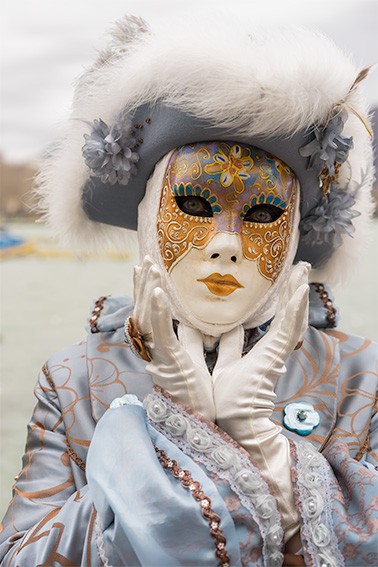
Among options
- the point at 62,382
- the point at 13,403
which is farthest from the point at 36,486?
the point at 13,403

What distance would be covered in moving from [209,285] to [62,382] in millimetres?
321

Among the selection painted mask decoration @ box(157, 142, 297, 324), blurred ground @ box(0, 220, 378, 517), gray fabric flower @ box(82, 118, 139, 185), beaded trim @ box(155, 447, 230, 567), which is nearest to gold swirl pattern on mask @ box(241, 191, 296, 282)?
painted mask decoration @ box(157, 142, 297, 324)

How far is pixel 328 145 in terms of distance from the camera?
45.4 inches

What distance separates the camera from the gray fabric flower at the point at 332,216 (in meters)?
1.26

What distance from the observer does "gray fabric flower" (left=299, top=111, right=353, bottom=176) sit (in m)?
1.15

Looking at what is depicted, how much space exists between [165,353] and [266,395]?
5.9 inches

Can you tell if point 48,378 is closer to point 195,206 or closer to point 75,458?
point 75,458

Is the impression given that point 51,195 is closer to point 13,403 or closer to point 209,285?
point 209,285

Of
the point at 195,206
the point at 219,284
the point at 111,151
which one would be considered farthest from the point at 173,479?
the point at 111,151

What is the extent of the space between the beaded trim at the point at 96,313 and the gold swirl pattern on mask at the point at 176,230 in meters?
0.25

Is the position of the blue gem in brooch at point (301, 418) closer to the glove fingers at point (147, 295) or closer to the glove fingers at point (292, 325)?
the glove fingers at point (292, 325)

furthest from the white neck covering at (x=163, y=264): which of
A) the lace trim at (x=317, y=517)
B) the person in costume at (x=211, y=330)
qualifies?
the lace trim at (x=317, y=517)

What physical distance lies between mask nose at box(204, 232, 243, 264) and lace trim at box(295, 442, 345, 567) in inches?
12.1

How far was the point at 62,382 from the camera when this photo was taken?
1242mm
